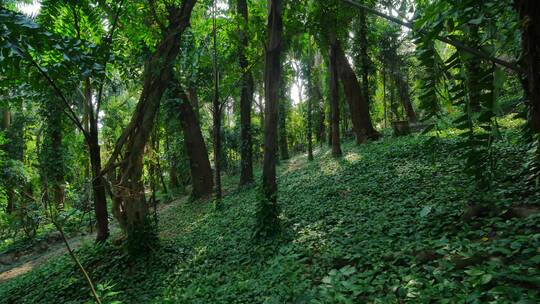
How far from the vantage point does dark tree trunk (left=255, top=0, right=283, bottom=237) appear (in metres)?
5.93

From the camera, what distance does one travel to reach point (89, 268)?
21.3ft

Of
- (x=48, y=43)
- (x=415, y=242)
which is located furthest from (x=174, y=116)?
(x=415, y=242)

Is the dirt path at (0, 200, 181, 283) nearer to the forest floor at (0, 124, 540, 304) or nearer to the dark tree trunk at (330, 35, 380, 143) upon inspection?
the forest floor at (0, 124, 540, 304)

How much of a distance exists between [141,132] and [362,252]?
445 centimetres

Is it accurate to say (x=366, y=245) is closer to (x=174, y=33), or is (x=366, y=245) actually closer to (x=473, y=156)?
(x=473, y=156)

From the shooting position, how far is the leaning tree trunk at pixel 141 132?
6184mm

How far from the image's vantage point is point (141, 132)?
6270 mm

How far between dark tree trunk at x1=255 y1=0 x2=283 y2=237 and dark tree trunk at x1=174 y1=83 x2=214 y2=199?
835 cm

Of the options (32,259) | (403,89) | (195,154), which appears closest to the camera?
(32,259)

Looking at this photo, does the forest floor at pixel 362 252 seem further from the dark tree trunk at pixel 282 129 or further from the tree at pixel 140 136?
the dark tree trunk at pixel 282 129

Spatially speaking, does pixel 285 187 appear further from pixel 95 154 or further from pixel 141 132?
pixel 95 154

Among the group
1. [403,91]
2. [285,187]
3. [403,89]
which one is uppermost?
[403,89]

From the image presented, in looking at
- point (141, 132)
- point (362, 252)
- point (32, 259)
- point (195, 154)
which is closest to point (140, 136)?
point (141, 132)

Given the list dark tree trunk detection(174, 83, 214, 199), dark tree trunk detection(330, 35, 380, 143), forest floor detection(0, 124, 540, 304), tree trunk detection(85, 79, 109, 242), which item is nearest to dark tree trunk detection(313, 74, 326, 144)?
dark tree trunk detection(330, 35, 380, 143)
